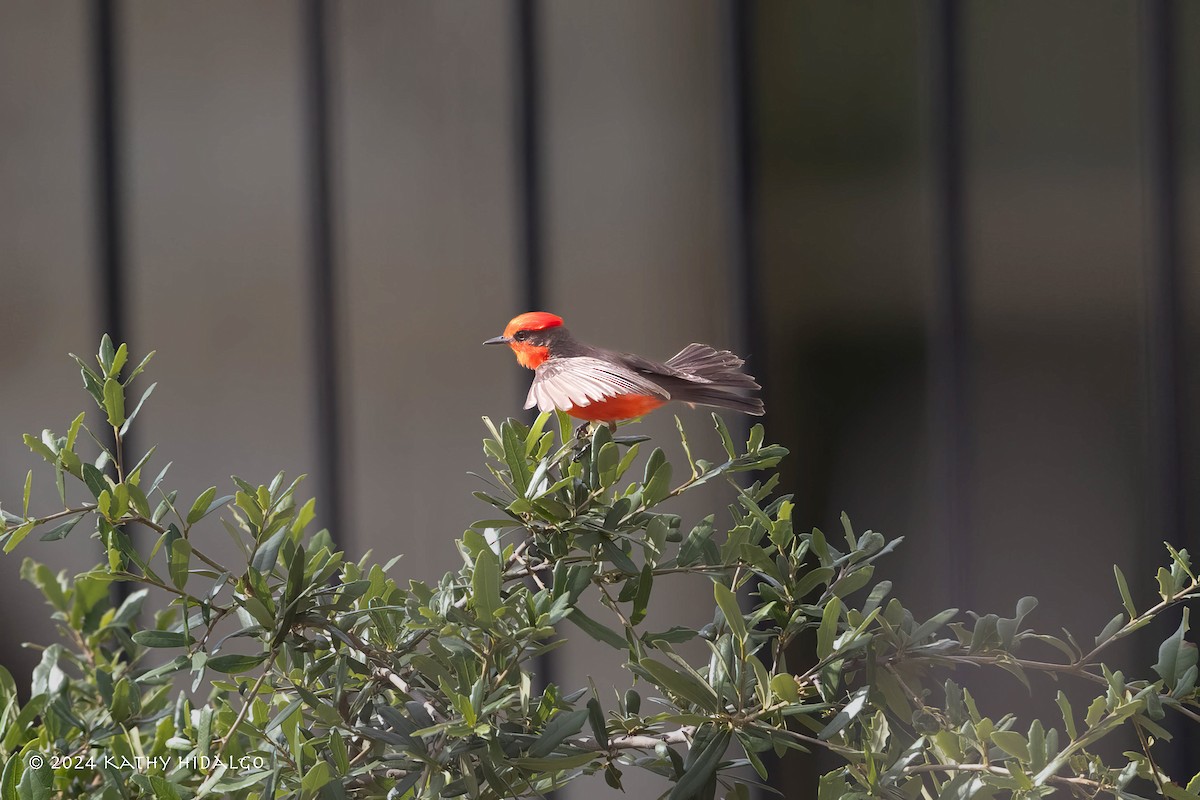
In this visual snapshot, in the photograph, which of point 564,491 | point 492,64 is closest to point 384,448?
point 492,64

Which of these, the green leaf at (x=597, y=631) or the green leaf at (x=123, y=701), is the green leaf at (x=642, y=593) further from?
the green leaf at (x=123, y=701)

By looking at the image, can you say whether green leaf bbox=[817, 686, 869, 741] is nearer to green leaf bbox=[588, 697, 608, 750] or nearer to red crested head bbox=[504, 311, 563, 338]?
green leaf bbox=[588, 697, 608, 750]

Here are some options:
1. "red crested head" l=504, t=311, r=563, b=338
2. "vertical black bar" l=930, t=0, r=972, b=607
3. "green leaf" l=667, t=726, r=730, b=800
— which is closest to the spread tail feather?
"red crested head" l=504, t=311, r=563, b=338

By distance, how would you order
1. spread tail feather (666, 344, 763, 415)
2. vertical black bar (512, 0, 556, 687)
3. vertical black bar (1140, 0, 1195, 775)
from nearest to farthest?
1. spread tail feather (666, 344, 763, 415)
2. vertical black bar (1140, 0, 1195, 775)
3. vertical black bar (512, 0, 556, 687)

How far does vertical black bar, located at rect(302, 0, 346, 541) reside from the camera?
1120mm

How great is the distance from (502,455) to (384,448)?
586mm

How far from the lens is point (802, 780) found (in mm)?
1057

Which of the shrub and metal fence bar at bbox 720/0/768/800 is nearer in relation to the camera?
the shrub

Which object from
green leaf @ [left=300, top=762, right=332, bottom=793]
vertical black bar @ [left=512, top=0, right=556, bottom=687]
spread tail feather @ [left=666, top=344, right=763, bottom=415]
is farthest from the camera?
vertical black bar @ [left=512, top=0, right=556, bottom=687]

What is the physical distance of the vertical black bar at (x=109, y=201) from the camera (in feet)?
3.76

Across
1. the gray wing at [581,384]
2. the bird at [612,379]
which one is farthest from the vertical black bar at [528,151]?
the gray wing at [581,384]

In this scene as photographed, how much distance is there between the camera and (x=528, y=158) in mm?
1084

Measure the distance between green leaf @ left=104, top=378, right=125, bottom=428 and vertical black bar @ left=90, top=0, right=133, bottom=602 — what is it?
26.9 inches

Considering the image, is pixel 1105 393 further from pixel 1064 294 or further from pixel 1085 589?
pixel 1085 589
